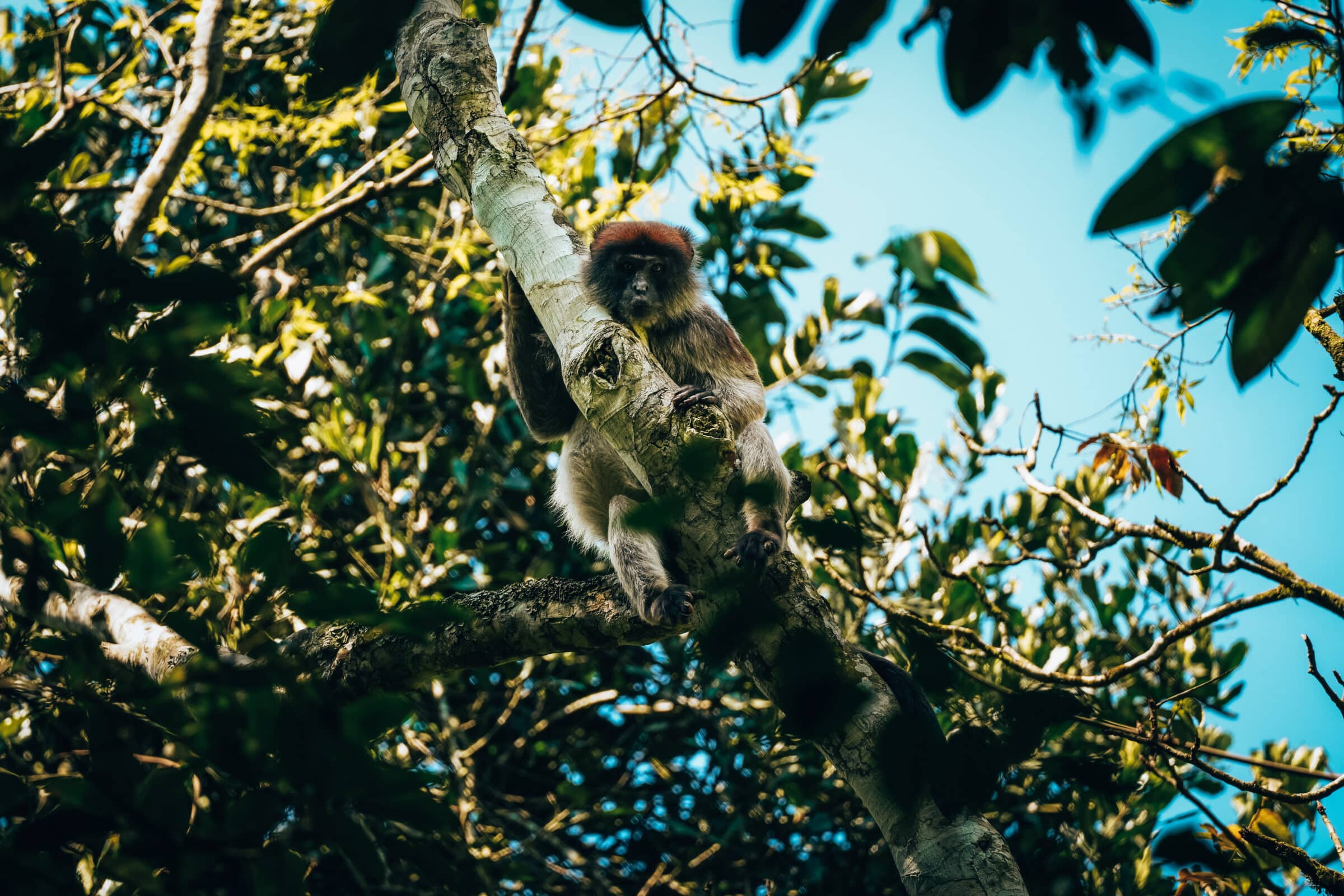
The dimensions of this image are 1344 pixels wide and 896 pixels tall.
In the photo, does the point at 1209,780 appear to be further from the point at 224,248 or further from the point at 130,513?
the point at 224,248

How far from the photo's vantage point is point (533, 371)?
158 inches

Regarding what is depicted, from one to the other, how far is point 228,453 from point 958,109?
128 centimetres

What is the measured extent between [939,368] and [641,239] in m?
1.66

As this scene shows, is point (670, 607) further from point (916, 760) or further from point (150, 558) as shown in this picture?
point (150, 558)

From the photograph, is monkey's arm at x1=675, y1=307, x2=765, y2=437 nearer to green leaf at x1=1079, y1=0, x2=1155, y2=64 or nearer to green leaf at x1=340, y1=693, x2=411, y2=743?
green leaf at x1=340, y1=693, x2=411, y2=743

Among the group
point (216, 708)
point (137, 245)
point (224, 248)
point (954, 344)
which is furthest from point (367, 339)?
point (216, 708)

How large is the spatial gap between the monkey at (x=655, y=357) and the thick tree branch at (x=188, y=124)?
1537 millimetres

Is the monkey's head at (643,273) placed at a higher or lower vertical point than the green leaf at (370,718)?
higher

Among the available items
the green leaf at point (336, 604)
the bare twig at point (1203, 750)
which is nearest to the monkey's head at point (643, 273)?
the bare twig at point (1203, 750)

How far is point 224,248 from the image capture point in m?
5.45

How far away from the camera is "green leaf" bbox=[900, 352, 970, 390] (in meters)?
4.29

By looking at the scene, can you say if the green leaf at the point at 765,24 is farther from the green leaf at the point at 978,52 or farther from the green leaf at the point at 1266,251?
the green leaf at the point at 1266,251

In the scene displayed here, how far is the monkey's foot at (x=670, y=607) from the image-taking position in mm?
3162

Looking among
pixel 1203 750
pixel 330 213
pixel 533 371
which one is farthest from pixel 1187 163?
pixel 330 213
